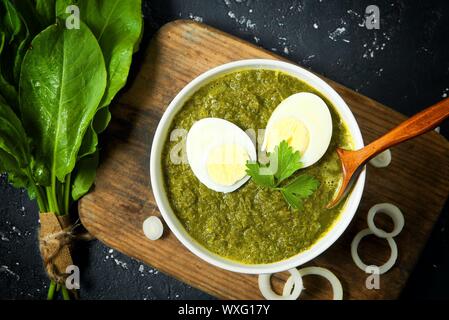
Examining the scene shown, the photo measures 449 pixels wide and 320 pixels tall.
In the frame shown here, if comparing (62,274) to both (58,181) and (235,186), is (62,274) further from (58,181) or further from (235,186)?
(235,186)

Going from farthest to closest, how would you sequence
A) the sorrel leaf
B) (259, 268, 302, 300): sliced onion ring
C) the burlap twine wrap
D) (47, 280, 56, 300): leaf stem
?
(47, 280, 56, 300): leaf stem < the burlap twine wrap < (259, 268, 302, 300): sliced onion ring < the sorrel leaf

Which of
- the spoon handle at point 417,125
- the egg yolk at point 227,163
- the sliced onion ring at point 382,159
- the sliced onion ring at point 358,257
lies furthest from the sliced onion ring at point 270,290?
the spoon handle at point 417,125

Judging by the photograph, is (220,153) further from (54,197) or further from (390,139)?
(54,197)

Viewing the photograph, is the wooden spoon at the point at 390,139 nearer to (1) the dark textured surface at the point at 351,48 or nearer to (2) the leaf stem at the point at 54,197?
(1) the dark textured surface at the point at 351,48

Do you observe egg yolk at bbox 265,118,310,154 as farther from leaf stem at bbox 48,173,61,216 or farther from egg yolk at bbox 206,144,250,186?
leaf stem at bbox 48,173,61,216

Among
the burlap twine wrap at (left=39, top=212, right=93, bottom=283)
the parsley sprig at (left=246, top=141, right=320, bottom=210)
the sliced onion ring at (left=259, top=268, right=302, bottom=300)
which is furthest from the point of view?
the burlap twine wrap at (left=39, top=212, right=93, bottom=283)

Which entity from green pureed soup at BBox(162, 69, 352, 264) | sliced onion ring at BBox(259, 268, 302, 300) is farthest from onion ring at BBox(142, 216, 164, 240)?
sliced onion ring at BBox(259, 268, 302, 300)
